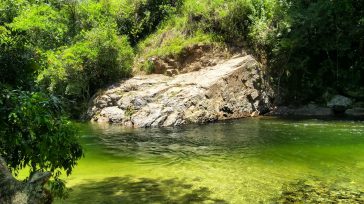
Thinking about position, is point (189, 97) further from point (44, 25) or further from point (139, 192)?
point (44, 25)

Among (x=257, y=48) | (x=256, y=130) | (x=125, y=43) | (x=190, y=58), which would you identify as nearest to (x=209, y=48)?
(x=190, y=58)

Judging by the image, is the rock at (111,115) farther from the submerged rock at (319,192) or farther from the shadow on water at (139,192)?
the submerged rock at (319,192)

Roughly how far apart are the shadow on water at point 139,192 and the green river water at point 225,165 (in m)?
0.02

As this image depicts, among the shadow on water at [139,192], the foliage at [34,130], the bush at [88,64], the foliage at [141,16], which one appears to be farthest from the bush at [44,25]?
the foliage at [34,130]

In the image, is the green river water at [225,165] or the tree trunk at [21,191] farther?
the green river water at [225,165]

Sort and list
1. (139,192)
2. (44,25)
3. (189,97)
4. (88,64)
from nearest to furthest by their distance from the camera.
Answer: (139,192)
(189,97)
(88,64)
(44,25)

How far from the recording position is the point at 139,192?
32.7 ft

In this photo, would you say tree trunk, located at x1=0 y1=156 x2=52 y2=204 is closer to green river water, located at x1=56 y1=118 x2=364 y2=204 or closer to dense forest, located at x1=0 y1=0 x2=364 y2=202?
green river water, located at x1=56 y1=118 x2=364 y2=204

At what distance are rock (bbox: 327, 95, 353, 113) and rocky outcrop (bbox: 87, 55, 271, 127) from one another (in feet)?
12.8

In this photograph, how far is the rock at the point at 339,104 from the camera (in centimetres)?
2458

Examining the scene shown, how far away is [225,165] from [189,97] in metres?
10.9

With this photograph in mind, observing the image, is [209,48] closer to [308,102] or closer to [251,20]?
[251,20]

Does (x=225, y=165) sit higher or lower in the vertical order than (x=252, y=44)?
lower

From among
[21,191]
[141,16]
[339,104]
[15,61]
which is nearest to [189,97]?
[339,104]
